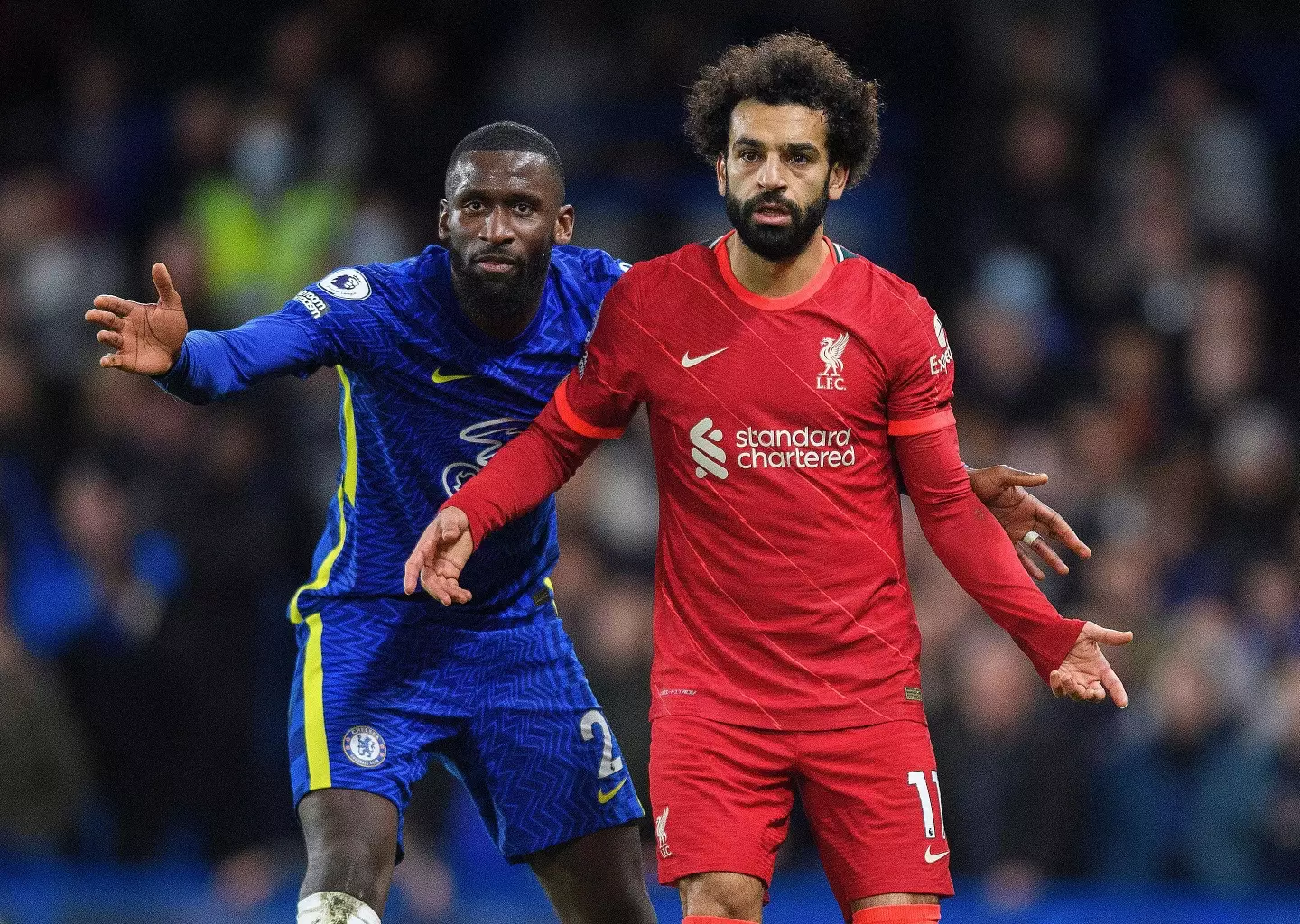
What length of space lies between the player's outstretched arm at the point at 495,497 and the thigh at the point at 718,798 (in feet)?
2.03

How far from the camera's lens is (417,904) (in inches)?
307

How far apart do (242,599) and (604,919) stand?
156 inches

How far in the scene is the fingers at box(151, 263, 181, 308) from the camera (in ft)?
13.7

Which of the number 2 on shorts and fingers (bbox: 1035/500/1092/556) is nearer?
fingers (bbox: 1035/500/1092/556)

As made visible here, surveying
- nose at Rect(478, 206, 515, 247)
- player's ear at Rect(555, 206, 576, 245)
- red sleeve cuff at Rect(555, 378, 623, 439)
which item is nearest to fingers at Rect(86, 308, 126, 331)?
nose at Rect(478, 206, 515, 247)

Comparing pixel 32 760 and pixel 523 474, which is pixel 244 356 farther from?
pixel 32 760

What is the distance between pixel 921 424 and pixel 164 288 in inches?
68.8

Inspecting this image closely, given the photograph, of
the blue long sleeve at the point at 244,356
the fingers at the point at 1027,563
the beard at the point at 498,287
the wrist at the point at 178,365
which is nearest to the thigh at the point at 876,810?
the fingers at the point at 1027,563

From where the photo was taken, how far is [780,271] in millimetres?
4516

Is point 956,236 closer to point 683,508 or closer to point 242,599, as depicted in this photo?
point 242,599

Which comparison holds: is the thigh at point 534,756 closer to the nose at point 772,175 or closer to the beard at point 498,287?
the beard at point 498,287

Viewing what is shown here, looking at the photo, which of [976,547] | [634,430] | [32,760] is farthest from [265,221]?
[976,547]

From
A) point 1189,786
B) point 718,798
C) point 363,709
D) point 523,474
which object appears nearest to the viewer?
point 718,798

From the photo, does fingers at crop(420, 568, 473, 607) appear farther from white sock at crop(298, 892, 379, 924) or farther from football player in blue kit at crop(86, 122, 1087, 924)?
white sock at crop(298, 892, 379, 924)
